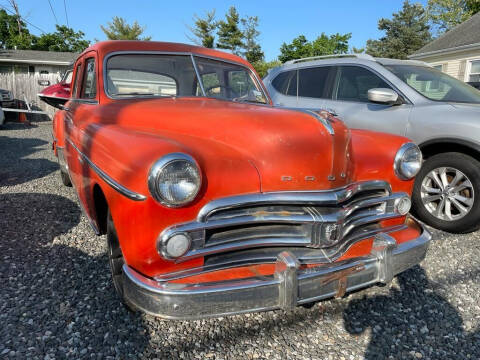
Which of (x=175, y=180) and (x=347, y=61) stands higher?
(x=347, y=61)

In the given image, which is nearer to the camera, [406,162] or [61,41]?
[406,162]

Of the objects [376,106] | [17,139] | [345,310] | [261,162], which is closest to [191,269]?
[261,162]

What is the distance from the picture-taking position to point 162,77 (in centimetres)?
314

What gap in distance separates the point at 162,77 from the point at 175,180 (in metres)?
1.74

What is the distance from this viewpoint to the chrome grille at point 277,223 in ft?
5.81

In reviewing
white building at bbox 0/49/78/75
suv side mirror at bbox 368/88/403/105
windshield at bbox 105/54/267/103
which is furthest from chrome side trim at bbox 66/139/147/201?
white building at bbox 0/49/78/75

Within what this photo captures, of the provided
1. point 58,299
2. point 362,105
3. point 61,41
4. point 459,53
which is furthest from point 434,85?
point 61,41

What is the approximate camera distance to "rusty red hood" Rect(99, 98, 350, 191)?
6.45 ft

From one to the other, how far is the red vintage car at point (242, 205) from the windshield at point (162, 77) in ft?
1.38

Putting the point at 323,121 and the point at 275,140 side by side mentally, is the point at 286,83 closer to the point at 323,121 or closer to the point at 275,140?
the point at 323,121

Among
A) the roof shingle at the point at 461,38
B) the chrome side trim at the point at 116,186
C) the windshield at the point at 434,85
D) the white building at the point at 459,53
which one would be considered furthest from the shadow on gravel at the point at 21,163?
the roof shingle at the point at 461,38

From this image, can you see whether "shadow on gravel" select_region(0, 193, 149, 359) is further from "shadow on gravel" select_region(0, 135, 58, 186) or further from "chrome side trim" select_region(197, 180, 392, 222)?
"shadow on gravel" select_region(0, 135, 58, 186)

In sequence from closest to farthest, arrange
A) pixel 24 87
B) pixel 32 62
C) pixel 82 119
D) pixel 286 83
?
pixel 82 119 < pixel 286 83 < pixel 24 87 < pixel 32 62

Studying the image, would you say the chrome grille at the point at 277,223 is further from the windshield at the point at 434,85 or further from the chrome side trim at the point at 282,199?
the windshield at the point at 434,85
